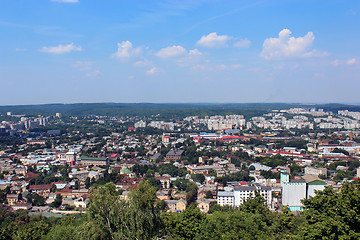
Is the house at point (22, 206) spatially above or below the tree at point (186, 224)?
below

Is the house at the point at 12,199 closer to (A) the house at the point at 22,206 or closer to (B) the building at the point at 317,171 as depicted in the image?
(A) the house at the point at 22,206

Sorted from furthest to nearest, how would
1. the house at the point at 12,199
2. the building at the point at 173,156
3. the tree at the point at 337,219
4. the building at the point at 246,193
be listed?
the building at the point at 173,156, the house at the point at 12,199, the building at the point at 246,193, the tree at the point at 337,219

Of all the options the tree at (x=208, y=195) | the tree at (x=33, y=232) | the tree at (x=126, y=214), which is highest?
the tree at (x=126, y=214)

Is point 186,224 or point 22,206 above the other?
point 186,224

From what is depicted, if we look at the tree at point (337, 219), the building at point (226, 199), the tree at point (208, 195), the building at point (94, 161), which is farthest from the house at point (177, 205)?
the building at point (94, 161)

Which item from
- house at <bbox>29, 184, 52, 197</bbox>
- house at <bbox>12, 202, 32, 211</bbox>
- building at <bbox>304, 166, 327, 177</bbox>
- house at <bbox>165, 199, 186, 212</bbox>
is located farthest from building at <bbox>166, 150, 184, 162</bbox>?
house at <bbox>12, 202, 32, 211</bbox>

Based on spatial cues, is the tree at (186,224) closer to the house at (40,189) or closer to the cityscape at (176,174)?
the cityscape at (176,174)

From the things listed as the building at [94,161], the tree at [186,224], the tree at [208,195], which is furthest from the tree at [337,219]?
the building at [94,161]

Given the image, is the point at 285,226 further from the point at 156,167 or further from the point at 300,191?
the point at 156,167

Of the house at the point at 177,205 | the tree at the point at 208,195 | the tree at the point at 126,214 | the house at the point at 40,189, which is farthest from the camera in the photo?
the house at the point at 40,189

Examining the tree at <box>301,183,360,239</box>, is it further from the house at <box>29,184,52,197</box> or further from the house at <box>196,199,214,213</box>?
the house at <box>29,184,52,197</box>

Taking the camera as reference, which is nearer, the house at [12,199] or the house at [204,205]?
the house at [204,205]

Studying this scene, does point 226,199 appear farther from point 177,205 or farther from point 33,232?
point 33,232

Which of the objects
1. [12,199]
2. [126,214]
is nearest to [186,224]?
[126,214]
